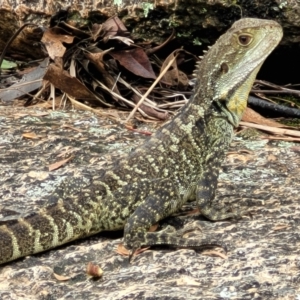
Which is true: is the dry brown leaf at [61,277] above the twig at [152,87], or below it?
below

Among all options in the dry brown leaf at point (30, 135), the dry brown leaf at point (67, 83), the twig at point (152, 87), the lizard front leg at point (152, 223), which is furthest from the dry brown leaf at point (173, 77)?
the lizard front leg at point (152, 223)

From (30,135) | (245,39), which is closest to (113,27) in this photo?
(30,135)

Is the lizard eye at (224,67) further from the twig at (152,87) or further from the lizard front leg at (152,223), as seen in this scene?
the twig at (152,87)

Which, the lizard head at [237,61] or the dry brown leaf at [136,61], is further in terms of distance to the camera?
the dry brown leaf at [136,61]

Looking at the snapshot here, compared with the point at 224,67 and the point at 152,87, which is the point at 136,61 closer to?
the point at 152,87

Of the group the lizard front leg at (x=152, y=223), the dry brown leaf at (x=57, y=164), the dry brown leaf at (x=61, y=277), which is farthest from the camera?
the dry brown leaf at (x=57, y=164)

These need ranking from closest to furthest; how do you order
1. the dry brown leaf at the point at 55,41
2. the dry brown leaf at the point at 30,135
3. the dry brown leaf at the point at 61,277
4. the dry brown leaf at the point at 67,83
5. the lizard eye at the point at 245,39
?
the dry brown leaf at the point at 61,277
the lizard eye at the point at 245,39
the dry brown leaf at the point at 30,135
the dry brown leaf at the point at 67,83
the dry brown leaf at the point at 55,41

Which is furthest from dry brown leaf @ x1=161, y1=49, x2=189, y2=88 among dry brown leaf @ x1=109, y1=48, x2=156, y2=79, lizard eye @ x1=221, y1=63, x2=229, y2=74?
lizard eye @ x1=221, y1=63, x2=229, y2=74

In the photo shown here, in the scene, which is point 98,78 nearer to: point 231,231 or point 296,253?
point 231,231
